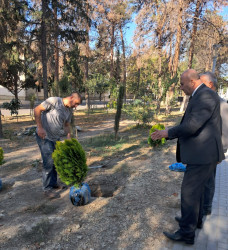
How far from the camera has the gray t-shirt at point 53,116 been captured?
3367mm

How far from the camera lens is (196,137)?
210cm

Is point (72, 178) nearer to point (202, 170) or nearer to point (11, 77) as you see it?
point (202, 170)

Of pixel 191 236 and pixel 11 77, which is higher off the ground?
pixel 11 77

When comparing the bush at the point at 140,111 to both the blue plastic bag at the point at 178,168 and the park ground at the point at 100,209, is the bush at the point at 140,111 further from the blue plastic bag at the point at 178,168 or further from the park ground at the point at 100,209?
the blue plastic bag at the point at 178,168

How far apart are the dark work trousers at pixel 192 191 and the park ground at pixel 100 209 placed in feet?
1.24

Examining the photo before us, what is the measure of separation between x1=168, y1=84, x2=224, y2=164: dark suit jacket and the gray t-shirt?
195 cm

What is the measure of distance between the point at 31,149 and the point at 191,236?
618 centimetres

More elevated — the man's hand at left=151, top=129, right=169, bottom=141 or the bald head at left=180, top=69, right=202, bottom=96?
the bald head at left=180, top=69, right=202, bottom=96

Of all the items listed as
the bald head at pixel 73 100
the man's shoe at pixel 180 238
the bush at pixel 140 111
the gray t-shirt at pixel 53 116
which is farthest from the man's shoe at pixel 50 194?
the bush at pixel 140 111

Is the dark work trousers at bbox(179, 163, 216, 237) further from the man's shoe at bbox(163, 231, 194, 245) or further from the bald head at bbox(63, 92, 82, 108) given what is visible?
the bald head at bbox(63, 92, 82, 108)

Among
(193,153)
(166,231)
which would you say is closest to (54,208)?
(166,231)

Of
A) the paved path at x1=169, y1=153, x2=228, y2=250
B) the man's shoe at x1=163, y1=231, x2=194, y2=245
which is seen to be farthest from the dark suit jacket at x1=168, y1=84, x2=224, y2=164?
the paved path at x1=169, y1=153, x2=228, y2=250

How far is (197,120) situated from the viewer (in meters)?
2.00

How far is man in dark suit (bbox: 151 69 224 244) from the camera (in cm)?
202
